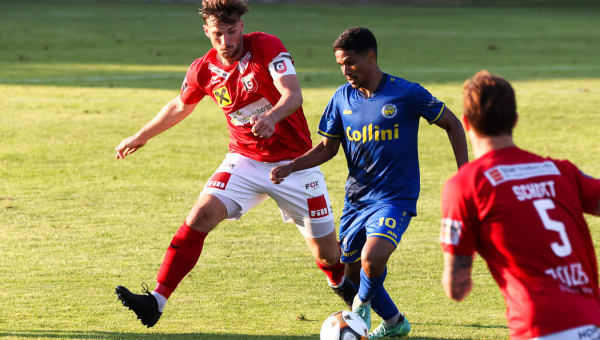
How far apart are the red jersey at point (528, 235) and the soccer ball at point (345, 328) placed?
71.5 inches

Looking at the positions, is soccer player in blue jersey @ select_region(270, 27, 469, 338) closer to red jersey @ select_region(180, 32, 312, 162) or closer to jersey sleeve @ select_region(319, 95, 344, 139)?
jersey sleeve @ select_region(319, 95, 344, 139)

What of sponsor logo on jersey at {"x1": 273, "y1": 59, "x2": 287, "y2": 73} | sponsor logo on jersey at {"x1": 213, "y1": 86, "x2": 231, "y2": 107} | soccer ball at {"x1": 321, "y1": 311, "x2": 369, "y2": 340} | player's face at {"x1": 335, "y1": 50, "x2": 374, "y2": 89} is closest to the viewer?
soccer ball at {"x1": 321, "y1": 311, "x2": 369, "y2": 340}

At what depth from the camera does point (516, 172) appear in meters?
2.68

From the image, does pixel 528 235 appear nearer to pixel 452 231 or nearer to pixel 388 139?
pixel 452 231

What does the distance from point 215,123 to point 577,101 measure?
7439 millimetres

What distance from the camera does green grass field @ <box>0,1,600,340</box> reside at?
16.8ft

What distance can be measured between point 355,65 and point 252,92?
849mm

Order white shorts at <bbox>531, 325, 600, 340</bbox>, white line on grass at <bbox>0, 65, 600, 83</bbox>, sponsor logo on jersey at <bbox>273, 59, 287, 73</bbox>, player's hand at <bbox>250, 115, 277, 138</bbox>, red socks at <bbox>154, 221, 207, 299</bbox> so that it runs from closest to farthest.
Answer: white shorts at <bbox>531, 325, 600, 340</bbox>
player's hand at <bbox>250, 115, 277, 138</bbox>
red socks at <bbox>154, 221, 207, 299</bbox>
sponsor logo on jersey at <bbox>273, 59, 287, 73</bbox>
white line on grass at <bbox>0, 65, 600, 83</bbox>

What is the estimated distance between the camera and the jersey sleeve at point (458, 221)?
2.69 meters

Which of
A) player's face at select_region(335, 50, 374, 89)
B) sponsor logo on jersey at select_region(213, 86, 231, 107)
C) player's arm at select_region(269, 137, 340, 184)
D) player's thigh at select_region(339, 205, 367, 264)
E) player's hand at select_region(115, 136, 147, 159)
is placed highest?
player's face at select_region(335, 50, 374, 89)

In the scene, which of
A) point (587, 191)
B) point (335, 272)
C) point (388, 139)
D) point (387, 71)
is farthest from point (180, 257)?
point (387, 71)

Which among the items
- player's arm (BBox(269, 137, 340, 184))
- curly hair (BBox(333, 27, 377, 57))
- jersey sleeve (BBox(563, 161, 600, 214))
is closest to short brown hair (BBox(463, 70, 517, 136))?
jersey sleeve (BBox(563, 161, 600, 214))

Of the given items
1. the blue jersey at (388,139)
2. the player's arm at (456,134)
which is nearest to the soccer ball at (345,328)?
the blue jersey at (388,139)

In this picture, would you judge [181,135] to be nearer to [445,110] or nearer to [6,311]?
[6,311]
